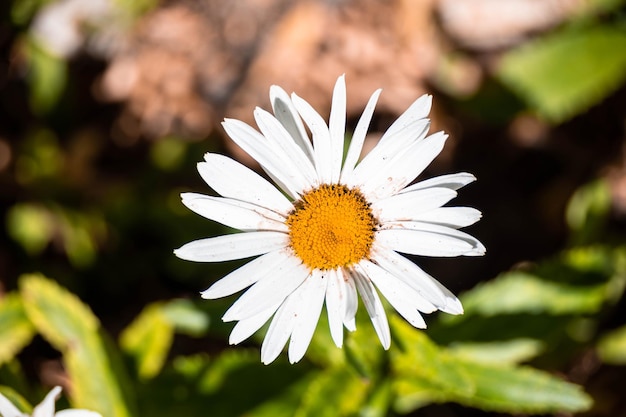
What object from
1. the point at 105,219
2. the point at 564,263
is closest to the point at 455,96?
the point at 564,263

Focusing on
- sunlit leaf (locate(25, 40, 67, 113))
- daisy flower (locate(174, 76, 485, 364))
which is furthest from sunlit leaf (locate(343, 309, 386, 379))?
sunlit leaf (locate(25, 40, 67, 113))

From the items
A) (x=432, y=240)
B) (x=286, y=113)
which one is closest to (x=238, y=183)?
(x=286, y=113)

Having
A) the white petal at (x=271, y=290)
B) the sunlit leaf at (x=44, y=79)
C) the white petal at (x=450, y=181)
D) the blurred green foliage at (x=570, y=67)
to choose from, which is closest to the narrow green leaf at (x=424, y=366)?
the white petal at (x=271, y=290)

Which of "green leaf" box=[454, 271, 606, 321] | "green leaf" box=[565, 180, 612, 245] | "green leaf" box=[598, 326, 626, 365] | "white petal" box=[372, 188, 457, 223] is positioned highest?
"green leaf" box=[565, 180, 612, 245]

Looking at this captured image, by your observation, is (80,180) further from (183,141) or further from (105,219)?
(183,141)

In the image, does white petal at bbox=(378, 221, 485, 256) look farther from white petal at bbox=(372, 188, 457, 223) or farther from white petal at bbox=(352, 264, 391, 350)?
white petal at bbox=(352, 264, 391, 350)

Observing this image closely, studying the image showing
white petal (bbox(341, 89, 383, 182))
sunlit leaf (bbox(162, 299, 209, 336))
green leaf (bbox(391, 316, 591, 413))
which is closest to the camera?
white petal (bbox(341, 89, 383, 182))

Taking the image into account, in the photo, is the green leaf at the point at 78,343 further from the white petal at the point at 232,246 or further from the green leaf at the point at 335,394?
the white petal at the point at 232,246
